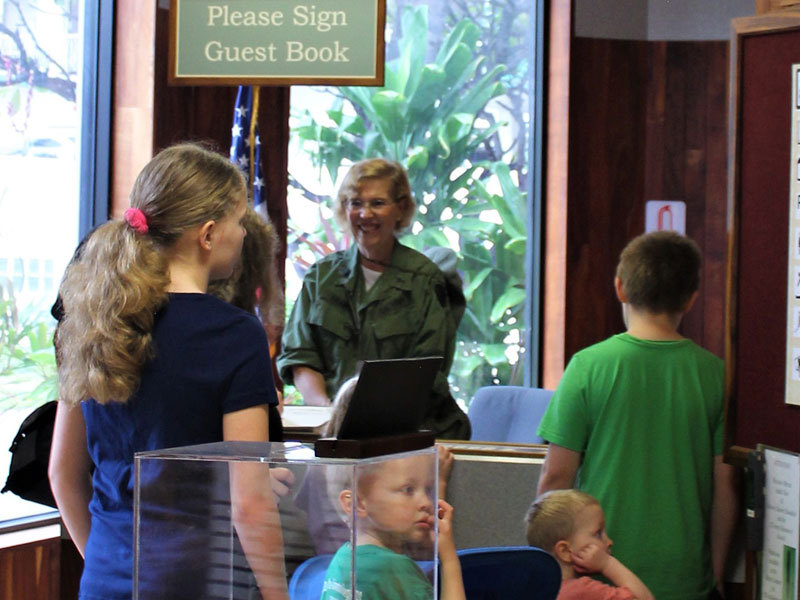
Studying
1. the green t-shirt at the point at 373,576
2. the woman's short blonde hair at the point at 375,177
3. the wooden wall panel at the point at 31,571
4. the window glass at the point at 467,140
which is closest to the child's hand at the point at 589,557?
the green t-shirt at the point at 373,576

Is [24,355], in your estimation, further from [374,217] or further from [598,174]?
[598,174]

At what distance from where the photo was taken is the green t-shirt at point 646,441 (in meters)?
2.55

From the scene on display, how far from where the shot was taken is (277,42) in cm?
313

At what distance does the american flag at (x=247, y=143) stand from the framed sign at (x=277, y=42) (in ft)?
3.24

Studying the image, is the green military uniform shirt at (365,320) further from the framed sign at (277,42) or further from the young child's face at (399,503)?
the young child's face at (399,503)

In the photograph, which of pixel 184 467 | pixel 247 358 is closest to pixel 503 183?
pixel 247 358

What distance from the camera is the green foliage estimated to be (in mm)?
3967

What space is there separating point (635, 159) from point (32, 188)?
2.78 m

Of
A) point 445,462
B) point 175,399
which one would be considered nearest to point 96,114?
point 445,462

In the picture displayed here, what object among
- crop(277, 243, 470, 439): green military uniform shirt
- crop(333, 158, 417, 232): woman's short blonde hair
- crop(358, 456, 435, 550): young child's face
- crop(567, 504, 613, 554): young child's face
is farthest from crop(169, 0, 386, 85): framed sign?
crop(358, 456, 435, 550): young child's face

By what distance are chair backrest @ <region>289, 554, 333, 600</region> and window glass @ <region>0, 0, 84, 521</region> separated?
9.35ft

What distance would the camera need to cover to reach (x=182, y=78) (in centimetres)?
316

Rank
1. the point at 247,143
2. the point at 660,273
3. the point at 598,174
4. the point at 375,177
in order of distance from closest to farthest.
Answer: the point at 660,273, the point at 375,177, the point at 247,143, the point at 598,174

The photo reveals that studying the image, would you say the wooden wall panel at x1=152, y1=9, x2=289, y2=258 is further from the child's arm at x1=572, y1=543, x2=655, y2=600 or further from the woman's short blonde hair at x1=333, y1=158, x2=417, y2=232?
the child's arm at x1=572, y1=543, x2=655, y2=600
